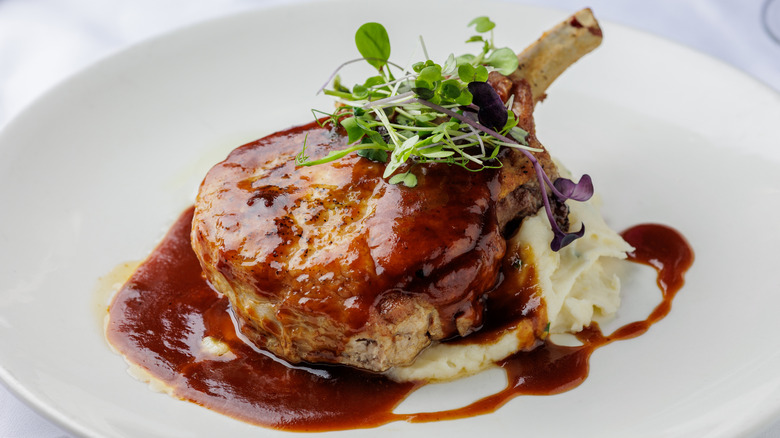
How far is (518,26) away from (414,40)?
0.89 metres

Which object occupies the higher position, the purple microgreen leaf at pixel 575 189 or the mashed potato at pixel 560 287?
the purple microgreen leaf at pixel 575 189

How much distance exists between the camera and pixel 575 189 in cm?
450

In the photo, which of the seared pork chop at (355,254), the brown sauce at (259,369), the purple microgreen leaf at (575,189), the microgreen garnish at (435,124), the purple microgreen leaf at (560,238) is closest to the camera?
the seared pork chop at (355,254)

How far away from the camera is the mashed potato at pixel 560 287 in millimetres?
4121

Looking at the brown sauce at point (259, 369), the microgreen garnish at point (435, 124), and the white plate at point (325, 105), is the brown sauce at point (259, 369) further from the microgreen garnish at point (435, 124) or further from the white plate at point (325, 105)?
the microgreen garnish at point (435, 124)

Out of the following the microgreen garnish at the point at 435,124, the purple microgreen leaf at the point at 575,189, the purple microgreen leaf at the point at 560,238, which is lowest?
the purple microgreen leaf at the point at 560,238

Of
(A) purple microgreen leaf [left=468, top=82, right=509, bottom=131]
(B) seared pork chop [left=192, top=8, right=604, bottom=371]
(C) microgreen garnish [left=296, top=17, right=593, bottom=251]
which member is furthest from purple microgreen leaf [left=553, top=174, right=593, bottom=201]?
(A) purple microgreen leaf [left=468, top=82, right=509, bottom=131]

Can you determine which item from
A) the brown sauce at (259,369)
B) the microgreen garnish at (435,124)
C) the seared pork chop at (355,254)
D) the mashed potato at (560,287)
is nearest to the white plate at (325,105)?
the brown sauce at (259,369)

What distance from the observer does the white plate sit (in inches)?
149

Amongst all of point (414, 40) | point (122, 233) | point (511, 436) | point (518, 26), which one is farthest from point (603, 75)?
point (122, 233)

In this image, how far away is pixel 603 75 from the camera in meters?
6.19

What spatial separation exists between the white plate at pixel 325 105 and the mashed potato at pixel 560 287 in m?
0.25

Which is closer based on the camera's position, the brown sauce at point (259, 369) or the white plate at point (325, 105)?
the white plate at point (325, 105)

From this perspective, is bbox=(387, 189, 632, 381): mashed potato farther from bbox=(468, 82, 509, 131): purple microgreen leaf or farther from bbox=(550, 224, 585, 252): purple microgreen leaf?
bbox=(468, 82, 509, 131): purple microgreen leaf
